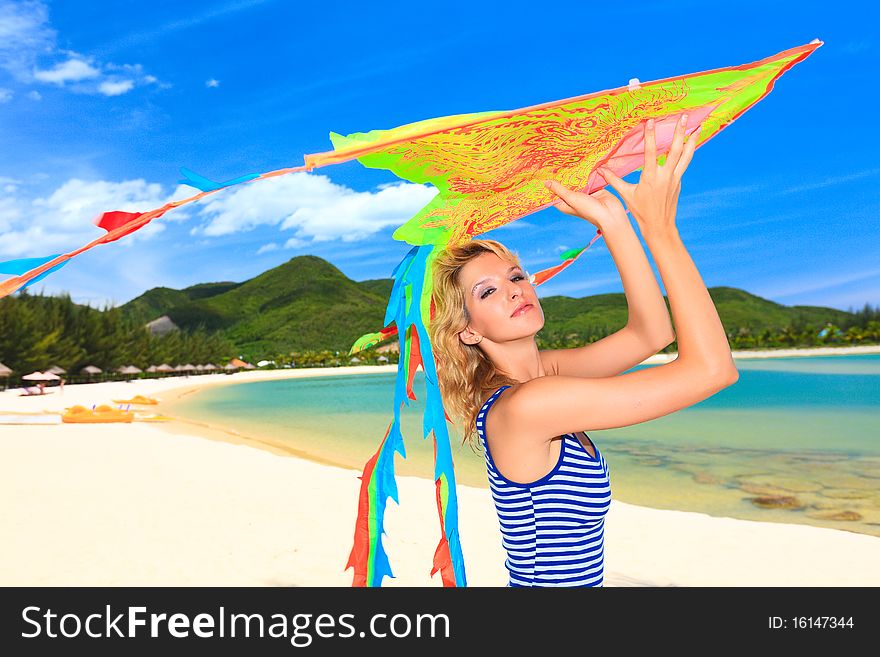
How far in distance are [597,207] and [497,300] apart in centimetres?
38

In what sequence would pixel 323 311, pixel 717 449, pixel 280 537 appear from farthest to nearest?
pixel 323 311
pixel 717 449
pixel 280 537

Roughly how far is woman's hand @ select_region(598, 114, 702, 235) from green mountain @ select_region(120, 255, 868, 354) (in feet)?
254

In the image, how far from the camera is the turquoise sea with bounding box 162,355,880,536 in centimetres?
993

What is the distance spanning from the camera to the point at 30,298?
149ft

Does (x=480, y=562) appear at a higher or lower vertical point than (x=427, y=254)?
lower

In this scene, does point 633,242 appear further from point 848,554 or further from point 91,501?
point 91,501

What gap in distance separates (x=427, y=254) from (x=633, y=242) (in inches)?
25.6

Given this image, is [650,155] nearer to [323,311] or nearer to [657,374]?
[657,374]

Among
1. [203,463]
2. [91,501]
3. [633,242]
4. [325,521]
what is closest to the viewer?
[633,242]

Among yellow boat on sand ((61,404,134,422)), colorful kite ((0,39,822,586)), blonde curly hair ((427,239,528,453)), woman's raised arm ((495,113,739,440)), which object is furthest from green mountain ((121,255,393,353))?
woman's raised arm ((495,113,739,440))

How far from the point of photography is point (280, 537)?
6777mm

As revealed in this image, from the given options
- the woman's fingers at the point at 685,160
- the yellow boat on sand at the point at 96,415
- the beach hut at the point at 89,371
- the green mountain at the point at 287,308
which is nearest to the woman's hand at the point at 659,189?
the woman's fingers at the point at 685,160

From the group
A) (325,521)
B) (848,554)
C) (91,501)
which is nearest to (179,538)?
(325,521)

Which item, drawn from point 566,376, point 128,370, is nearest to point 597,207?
point 566,376
